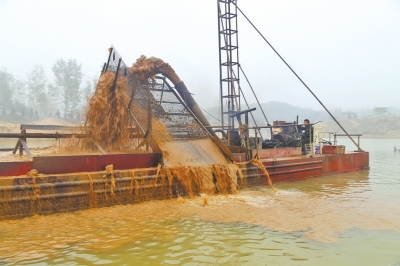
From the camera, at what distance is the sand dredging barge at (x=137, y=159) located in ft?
18.0

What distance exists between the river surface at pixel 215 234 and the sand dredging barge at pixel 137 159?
33 centimetres

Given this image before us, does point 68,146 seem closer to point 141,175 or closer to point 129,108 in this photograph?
point 129,108

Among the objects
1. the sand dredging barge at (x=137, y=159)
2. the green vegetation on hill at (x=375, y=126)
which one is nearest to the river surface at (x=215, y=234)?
the sand dredging barge at (x=137, y=159)

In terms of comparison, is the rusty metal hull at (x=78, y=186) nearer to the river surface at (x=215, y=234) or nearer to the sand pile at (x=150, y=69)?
the river surface at (x=215, y=234)

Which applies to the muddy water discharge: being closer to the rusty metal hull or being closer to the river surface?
the river surface

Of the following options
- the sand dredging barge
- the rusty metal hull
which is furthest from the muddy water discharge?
the sand dredging barge

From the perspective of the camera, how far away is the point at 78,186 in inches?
225

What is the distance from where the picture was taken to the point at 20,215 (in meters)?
5.14

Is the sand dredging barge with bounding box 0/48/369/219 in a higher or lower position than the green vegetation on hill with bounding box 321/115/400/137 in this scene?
lower

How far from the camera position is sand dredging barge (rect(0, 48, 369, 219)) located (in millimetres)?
5473

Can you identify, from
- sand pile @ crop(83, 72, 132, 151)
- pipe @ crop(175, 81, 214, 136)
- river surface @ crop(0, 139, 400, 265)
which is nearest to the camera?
river surface @ crop(0, 139, 400, 265)

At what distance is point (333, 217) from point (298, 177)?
14.1ft

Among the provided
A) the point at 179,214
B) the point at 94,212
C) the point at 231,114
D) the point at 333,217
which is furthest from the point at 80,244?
the point at 231,114

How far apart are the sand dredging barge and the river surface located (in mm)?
325
